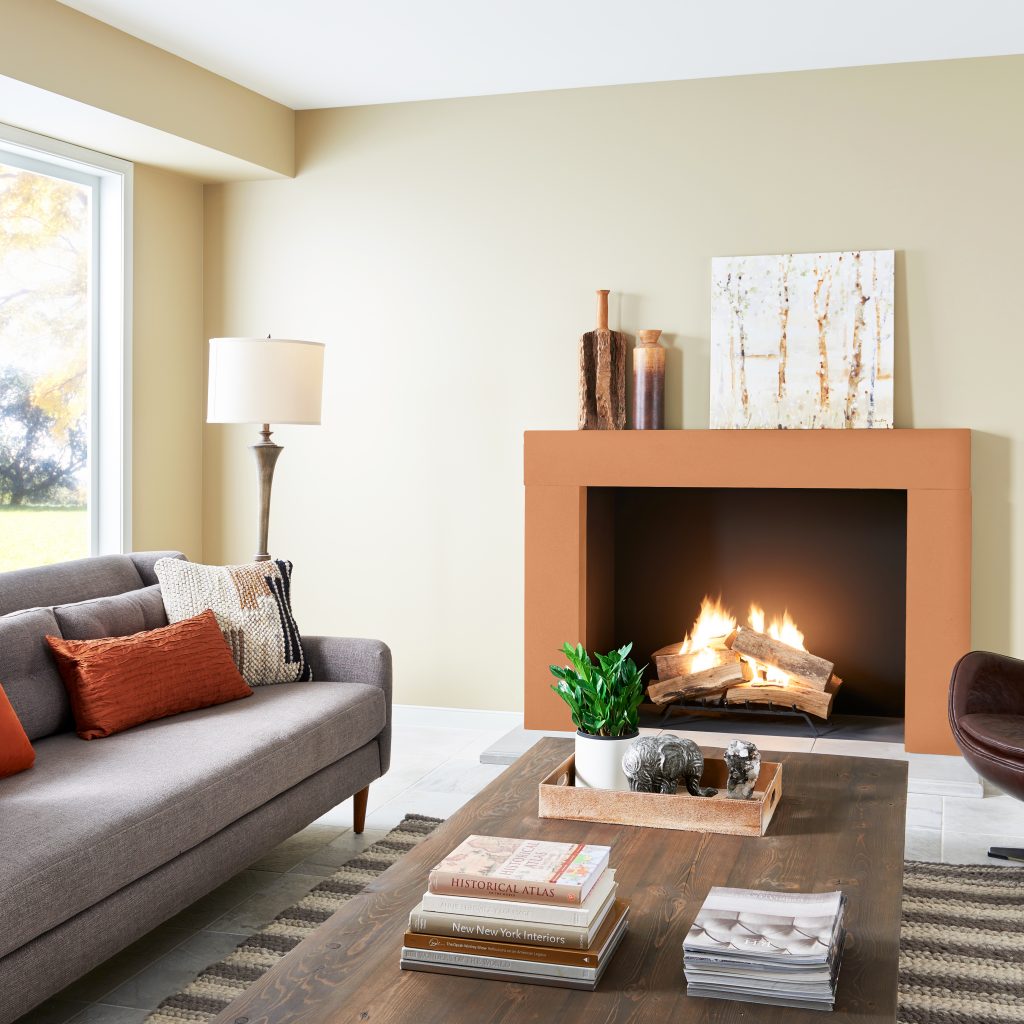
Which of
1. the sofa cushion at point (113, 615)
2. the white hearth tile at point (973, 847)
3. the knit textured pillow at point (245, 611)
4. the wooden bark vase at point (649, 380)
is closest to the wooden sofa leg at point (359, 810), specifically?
the knit textured pillow at point (245, 611)

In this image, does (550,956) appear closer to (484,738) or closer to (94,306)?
(484,738)

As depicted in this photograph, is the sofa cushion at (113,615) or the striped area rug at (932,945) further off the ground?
the sofa cushion at (113,615)

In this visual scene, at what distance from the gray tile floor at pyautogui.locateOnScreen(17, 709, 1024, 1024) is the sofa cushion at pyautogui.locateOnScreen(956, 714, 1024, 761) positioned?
17.2 inches

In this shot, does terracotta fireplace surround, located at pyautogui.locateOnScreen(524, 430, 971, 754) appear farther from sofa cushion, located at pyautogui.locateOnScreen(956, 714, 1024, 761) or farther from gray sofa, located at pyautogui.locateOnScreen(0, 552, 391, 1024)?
gray sofa, located at pyautogui.locateOnScreen(0, 552, 391, 1024)

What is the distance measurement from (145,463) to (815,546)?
282 centimetres

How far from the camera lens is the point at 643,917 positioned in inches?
75.9

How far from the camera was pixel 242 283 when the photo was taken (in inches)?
207

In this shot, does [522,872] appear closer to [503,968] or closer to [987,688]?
[503,968]

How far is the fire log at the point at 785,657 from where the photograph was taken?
4590 mm

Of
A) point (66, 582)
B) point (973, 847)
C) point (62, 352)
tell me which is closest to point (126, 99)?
point (62, 352)

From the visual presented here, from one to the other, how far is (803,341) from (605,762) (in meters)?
2.43

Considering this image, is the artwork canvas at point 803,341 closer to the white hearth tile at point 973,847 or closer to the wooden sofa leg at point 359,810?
the white hearth tile at point 973,847

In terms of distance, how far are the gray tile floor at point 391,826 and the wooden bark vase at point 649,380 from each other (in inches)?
48.1

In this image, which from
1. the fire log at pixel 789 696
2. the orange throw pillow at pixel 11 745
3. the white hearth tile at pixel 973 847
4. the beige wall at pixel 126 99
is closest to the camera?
the orange throw pillow at pixel 11 745
